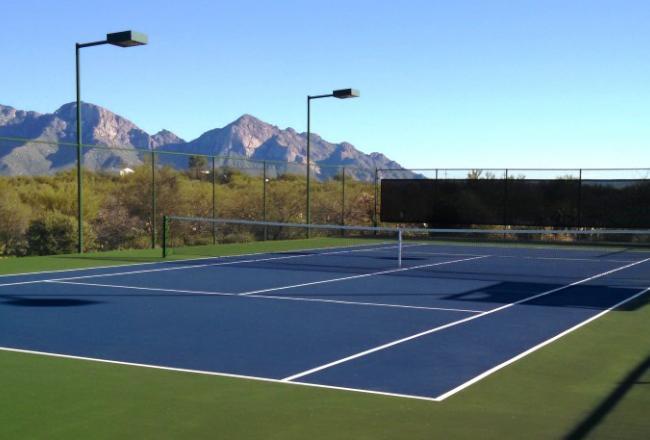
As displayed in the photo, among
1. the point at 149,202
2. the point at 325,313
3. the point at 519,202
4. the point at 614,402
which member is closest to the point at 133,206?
the point at 149,202

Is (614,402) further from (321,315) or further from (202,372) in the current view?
(321,315)

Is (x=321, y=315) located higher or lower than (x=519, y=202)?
lower

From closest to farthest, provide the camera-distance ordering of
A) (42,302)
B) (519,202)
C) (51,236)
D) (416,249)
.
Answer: (42,302) < (51,236) < (416,249) < (519,202)

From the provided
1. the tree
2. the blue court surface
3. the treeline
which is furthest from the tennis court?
the tree

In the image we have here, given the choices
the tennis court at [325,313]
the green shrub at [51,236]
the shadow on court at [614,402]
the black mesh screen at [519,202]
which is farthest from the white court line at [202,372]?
the black mesh screen at [519,202]

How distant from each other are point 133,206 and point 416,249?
11.9 meters

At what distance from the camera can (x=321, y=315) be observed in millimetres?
10547

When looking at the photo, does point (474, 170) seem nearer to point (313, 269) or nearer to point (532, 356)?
point (313, 269)

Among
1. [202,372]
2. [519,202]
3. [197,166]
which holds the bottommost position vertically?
[202,372]

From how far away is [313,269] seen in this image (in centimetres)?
1689

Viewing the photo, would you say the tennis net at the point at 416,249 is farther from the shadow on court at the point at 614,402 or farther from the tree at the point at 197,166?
the shadow on court at the point at 614,402

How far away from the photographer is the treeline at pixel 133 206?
891 inches

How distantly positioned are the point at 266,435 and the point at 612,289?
388 inches

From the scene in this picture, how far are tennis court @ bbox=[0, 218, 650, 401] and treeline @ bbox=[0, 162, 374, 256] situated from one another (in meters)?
5.57
